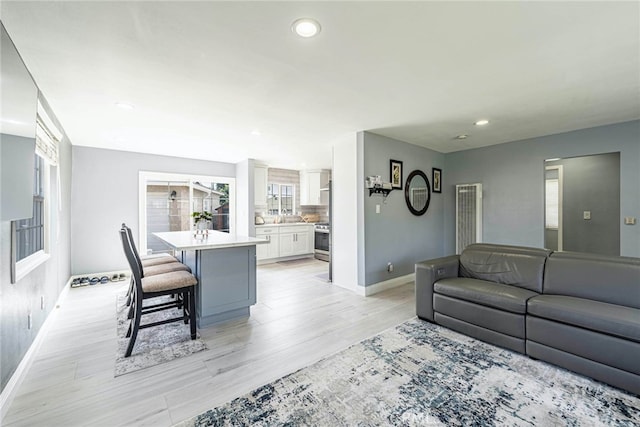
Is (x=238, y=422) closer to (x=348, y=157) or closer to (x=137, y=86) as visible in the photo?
(x=137, y=86)

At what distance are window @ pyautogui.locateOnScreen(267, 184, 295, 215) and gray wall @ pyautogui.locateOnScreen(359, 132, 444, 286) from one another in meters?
3.71

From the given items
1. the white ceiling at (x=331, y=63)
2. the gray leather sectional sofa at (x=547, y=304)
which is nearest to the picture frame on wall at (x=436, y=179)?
the white ceiling at (x=331, y=63)

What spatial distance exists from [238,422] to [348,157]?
352 centimetres

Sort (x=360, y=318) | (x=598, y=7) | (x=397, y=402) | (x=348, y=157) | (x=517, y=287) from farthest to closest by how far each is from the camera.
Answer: (x=348, y=157) < (x=360, y=318) < (x=517, y=287) < (x=397, y=402) < (x=598, y=7)

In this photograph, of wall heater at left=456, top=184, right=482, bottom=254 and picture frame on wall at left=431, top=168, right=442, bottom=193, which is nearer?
wall heater at left=456, top=184, right=482, bottom=254

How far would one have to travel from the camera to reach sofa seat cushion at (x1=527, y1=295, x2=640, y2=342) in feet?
6.08

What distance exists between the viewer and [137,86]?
241 centimetres

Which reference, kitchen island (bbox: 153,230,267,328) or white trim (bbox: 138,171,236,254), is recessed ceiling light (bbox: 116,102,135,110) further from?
white trim (bbox: 138,171,236,254)

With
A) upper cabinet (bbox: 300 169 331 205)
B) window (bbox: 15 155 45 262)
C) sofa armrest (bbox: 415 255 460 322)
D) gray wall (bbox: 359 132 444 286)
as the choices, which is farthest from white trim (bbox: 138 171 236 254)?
sofa armrest (bbox: 415 255 460 322)

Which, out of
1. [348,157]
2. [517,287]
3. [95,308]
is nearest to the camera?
[517,287]

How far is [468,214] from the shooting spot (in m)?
5.27

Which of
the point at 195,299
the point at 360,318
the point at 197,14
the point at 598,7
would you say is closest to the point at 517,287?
the point at 360,318

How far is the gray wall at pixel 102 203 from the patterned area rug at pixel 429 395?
4460 millimetres

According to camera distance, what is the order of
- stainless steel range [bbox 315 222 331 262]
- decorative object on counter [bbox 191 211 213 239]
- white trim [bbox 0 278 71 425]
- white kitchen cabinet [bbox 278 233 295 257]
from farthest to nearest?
white kitchen cabinet [bbox 278 233 295 257] → stainless steel range [bbox 315 222 331 262] → decorative object on counter [bbox 191 211 213 239] → white trim [bbox 0 278 71 425]
